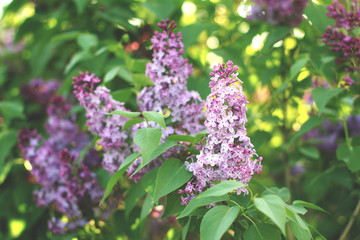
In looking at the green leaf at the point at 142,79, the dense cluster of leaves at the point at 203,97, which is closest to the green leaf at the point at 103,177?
the dense cluster of leaves at the point at 203,97

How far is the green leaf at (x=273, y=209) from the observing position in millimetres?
837

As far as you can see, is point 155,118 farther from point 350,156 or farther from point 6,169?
point 6,169

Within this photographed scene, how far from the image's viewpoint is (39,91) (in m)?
2.53

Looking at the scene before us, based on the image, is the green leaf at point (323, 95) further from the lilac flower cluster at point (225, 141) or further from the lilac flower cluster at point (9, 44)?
the lilac flower cluster at point (9, 44)

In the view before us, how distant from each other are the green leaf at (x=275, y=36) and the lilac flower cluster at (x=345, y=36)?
19 cm

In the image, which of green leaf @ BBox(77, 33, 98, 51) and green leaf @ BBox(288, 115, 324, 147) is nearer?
green leaf @ BBox(288, 115, 324, 147)

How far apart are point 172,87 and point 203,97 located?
0.37 m

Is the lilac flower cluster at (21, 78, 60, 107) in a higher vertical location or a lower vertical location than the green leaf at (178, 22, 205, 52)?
lower

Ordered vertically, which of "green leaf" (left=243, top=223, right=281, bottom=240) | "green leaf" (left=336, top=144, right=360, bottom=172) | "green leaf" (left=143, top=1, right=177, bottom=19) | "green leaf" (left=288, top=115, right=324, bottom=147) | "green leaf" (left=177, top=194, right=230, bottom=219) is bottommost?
"green leaf" (left=336, top=144, right=360, bottom=172)

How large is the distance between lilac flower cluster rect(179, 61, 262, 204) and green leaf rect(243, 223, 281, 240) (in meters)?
0.11

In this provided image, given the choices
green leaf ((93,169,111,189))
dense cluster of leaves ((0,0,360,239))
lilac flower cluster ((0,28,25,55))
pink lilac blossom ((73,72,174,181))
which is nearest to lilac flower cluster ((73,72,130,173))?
pink lilac blossom ((73,72,174,181))

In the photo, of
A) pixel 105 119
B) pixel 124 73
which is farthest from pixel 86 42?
pixel 105 119

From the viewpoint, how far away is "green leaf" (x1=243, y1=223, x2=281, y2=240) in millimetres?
1017

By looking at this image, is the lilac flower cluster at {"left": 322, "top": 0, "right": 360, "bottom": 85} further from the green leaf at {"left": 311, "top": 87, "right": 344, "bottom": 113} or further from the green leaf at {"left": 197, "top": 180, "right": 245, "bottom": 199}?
the green leaf at {"left": 197, "top": 180, "right": 245, "bottom": 199}
